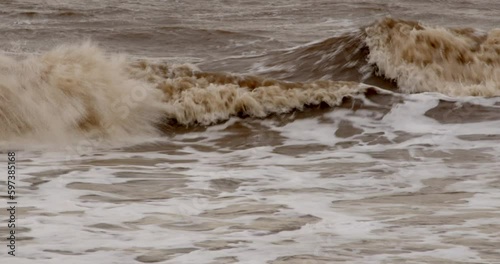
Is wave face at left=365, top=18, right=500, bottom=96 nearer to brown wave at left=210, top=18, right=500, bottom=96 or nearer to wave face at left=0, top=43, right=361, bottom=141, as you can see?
brown wave at left=210, top=18, right=500, bottom=96

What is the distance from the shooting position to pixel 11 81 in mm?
8164

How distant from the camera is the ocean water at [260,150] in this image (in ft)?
15.6

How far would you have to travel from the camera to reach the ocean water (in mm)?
4750

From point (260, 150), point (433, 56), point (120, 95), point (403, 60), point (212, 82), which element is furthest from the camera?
point (433, 56)

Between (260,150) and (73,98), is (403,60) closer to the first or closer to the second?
(260,150)

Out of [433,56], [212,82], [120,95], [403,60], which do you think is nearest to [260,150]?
[120,95]

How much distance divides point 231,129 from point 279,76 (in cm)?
247

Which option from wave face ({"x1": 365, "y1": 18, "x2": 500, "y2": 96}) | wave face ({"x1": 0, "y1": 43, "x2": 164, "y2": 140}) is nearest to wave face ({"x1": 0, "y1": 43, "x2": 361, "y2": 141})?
wave face ({"x1": 0, "y1": 43, "x2": 164, "y2": 140})

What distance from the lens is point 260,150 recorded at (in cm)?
737

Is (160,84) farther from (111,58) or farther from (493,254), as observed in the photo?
(493,254)

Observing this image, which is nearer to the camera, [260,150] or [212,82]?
[260,150]

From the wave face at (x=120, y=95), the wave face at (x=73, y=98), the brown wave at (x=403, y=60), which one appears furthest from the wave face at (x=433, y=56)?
the wave face at (x=73, y=98)

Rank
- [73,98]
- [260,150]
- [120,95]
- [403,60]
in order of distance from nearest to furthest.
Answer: [260,150]
[73,98]
[120,95]
[403,60]

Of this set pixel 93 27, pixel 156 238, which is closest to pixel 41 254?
pixel 156 238
